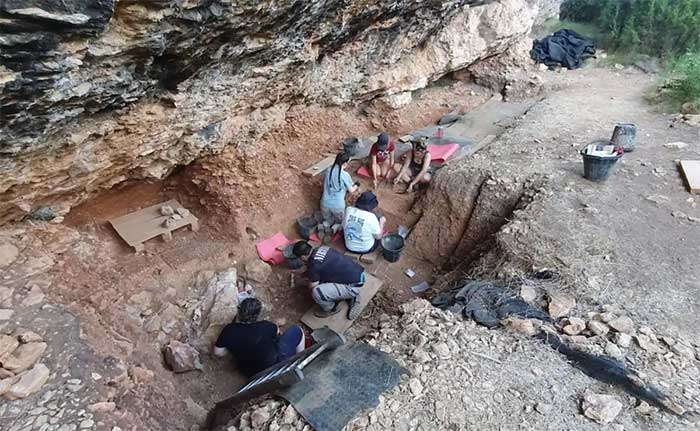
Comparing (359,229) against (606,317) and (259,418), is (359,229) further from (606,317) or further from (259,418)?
(259,418)

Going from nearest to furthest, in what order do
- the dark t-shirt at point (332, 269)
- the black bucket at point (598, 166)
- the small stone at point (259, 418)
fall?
1. the small stone at point (259, 418)
2. the dark t-shirt at point (332, 269)
3. the black bucket at point (598, 166)

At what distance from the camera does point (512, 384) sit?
10.4 feet

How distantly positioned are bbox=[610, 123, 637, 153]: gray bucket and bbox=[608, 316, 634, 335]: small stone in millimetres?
3438

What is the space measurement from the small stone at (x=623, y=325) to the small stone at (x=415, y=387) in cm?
160

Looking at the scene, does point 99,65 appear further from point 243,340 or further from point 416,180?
point 416,180

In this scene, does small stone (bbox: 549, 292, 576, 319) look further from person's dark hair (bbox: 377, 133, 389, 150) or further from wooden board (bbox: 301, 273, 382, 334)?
person's dark hair (bbox: 377, 133, 389, 150)

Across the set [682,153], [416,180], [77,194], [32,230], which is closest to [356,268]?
[416,180]

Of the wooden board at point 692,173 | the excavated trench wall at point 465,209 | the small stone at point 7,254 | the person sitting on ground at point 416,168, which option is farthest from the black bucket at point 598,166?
the small stone at point 7,254

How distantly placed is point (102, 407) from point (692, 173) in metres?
6.39

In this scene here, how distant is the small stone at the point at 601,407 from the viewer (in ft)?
9.57

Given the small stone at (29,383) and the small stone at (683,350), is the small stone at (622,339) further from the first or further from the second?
the small stone at (29,383)

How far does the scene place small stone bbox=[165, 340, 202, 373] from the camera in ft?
14.3

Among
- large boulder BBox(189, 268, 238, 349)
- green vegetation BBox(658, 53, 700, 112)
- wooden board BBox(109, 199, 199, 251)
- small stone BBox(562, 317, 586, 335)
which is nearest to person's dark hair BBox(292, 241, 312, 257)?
large boulder BBox(189, 268, 238, 349)

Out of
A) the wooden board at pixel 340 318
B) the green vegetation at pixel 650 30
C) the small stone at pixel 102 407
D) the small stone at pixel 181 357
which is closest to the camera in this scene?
the small stone at pixel 102 407
